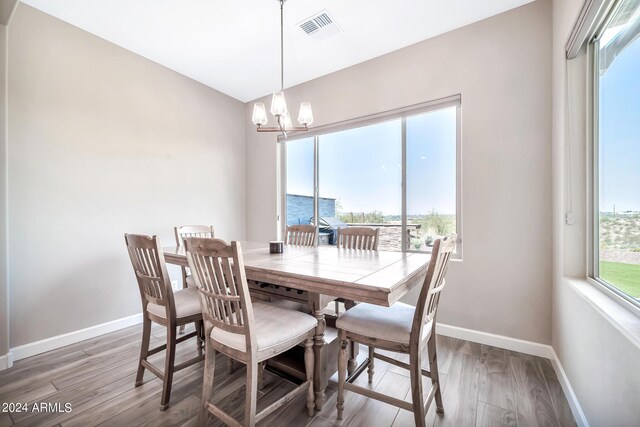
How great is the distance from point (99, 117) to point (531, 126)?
3955mm

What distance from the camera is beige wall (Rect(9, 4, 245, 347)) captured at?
2211 millimetres

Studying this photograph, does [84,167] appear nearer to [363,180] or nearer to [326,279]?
[326,279]

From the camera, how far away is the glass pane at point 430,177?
104 inches

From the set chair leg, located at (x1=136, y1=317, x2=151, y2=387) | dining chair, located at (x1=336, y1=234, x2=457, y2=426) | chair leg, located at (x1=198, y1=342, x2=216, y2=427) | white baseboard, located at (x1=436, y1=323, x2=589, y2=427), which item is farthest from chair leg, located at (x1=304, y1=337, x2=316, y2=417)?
white baseboard, located at (x1=436, y1=323, x2=589, y2=427)

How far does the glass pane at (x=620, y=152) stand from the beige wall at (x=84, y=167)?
3.76 meters

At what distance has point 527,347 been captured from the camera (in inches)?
85.7

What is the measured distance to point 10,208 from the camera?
2135mm

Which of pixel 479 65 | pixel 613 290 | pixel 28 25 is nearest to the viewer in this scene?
pixel 613 290

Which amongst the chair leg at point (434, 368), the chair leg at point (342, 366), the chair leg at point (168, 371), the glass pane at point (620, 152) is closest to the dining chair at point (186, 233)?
the chair leg at point (168, 371)

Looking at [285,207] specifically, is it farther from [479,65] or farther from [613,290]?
[613,290]

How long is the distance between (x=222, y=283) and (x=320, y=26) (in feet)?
7.97

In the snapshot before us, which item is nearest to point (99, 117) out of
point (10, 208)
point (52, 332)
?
point (10, 208)

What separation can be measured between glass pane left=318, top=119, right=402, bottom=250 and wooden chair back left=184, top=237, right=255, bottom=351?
2138mm

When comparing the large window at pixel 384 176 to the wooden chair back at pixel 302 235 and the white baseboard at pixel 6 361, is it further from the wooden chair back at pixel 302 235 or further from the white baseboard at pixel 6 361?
the white baseboard at pixel 6 361
